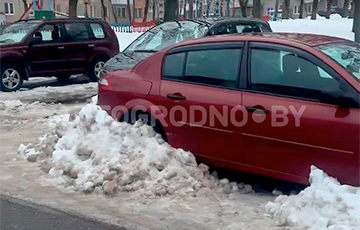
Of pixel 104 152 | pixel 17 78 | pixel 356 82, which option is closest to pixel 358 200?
pixel 356 82

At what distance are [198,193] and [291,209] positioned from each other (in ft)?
3.63

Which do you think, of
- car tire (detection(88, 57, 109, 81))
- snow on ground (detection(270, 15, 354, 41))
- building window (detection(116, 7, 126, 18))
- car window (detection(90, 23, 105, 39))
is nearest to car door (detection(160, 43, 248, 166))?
car tire (detection(88, 57, 109, 81))

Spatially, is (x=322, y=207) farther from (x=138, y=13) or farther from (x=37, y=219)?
(x=138, y=13)

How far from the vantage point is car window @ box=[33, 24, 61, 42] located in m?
13.3

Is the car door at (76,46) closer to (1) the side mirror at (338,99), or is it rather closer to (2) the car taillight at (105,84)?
(2) the car taillight at (105,84)

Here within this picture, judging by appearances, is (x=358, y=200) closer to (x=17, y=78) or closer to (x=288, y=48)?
(x=288, y=48)

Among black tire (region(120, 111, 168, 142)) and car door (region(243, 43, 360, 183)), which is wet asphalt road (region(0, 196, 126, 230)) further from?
car door (region(243, 43, 360, 183))

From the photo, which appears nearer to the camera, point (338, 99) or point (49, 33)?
point (338, 99)

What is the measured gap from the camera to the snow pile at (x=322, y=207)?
421 centimetres

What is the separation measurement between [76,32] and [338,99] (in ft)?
35.1

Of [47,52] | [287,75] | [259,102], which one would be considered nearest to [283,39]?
[287,75]

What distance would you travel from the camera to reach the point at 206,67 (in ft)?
18.5

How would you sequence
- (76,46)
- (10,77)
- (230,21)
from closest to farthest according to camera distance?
(230,21)
(10,77)
(76,46)

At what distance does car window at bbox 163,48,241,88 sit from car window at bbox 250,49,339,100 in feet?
0.76
